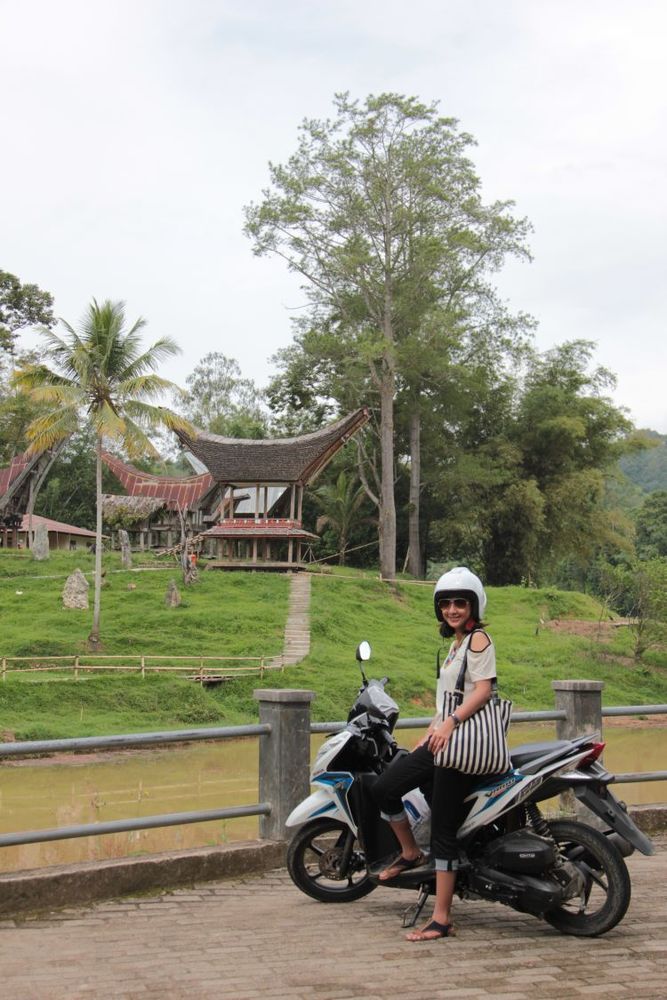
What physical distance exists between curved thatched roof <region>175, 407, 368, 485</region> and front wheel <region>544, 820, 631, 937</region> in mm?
35684

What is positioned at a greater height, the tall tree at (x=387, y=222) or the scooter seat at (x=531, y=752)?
the tall tree at (x=387, y=222)

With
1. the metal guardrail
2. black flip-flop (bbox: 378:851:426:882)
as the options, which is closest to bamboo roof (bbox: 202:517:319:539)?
the metal guardrail

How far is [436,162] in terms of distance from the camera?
128ft

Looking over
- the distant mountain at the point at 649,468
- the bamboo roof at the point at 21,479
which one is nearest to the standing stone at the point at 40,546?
the bamboo roof at the point at 21,479

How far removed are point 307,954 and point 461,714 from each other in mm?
1228

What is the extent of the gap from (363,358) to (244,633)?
42.2 ft

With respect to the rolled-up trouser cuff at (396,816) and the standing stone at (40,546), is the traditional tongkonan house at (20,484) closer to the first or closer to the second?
the standing stone at (40,546)

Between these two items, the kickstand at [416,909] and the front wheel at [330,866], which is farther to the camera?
the front wheel at [330,866]

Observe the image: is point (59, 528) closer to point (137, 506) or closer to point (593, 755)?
point (137, 506)

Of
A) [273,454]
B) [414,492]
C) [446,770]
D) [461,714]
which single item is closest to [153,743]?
[446,770]

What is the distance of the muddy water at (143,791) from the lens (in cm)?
1148

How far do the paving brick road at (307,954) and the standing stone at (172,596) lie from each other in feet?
93.1

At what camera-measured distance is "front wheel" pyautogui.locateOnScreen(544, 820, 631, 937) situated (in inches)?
190

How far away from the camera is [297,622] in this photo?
3378 centimetres
